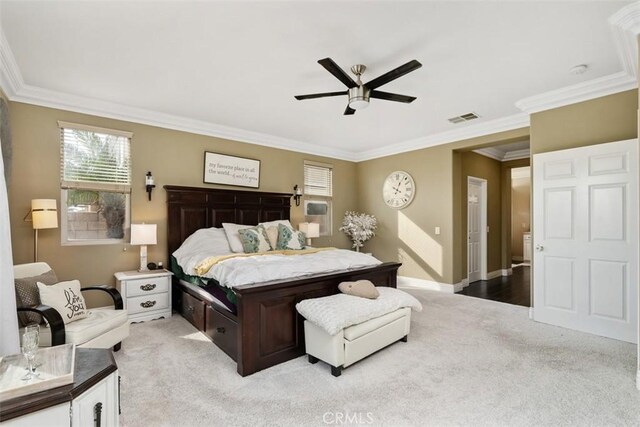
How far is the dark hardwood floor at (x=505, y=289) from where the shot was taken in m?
4.85

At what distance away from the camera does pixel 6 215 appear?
4.85 ft

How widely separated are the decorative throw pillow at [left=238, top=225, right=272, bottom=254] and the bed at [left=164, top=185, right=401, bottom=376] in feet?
2.64

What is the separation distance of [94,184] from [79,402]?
3448 millimetres

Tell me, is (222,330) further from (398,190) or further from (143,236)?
(398,190)

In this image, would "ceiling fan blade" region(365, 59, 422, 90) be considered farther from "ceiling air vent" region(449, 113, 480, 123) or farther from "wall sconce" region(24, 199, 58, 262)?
"wall sconce" region(24, 199, 58, 262)

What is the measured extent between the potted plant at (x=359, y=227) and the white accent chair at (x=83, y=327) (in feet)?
14.4

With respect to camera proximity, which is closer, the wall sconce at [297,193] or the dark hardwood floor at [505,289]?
the dark hardwood floor at [505,289]

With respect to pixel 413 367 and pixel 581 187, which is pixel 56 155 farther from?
pixel 581 187

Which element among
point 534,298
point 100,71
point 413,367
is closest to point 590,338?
point 534,298

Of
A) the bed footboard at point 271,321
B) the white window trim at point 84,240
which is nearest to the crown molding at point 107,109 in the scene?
the white window trim at point 84,240

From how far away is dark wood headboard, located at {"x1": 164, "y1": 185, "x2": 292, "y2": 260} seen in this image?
4371 mm

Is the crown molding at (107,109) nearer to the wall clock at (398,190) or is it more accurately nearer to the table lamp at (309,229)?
the table lamp at (309,229)

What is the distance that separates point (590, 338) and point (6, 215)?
195 inches

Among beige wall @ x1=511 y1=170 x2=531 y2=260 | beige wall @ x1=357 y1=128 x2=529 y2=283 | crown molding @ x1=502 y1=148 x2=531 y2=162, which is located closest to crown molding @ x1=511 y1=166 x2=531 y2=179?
beige wall @ x1=511 y1=170 x2=531 y2=260
